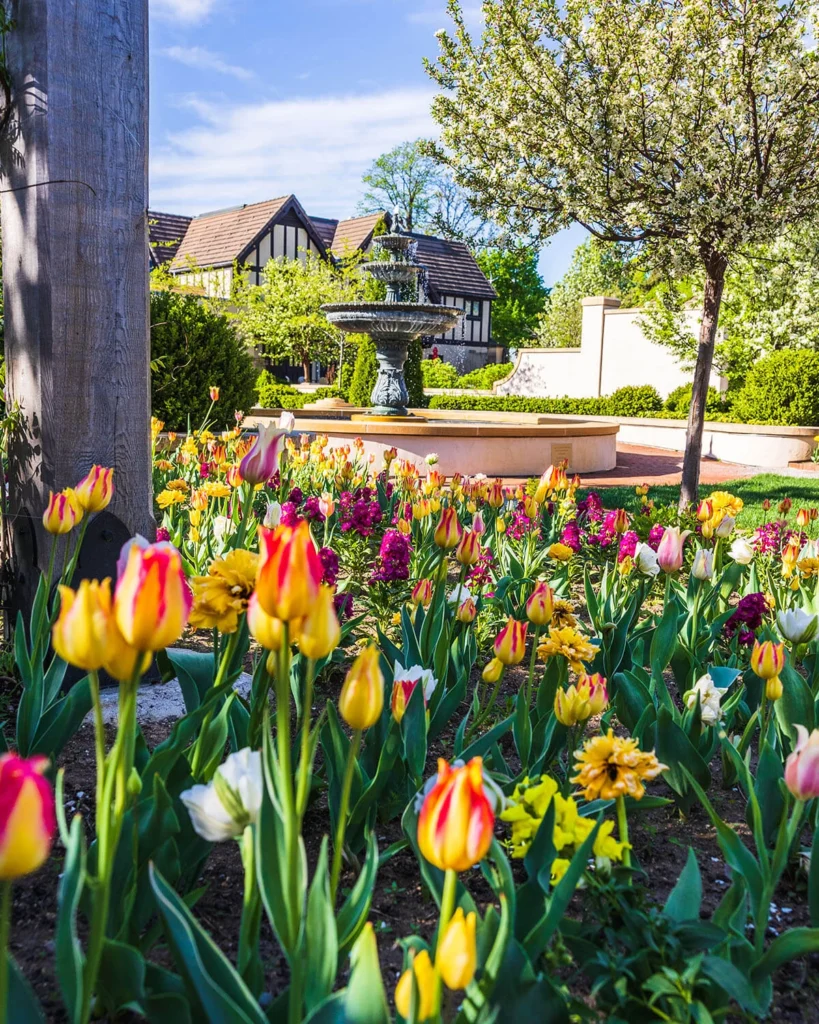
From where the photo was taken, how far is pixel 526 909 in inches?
50.9

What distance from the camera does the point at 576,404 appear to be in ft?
70.5

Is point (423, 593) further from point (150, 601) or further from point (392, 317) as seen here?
point (392, 317)

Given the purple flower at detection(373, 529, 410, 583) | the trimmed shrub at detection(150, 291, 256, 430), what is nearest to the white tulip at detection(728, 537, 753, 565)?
the purple flower at detection(373, 529, 410, 583)

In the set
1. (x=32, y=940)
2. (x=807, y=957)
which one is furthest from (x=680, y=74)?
(x=32, y=940)

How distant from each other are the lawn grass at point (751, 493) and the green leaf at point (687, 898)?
6049 millimetres

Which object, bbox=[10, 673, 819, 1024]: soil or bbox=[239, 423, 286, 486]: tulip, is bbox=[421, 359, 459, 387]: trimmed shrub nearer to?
bbox=[239, 423, 286, 486]: tulip

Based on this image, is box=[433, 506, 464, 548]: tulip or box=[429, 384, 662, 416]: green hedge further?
box=[429, 384, 662, 416]: green hedge

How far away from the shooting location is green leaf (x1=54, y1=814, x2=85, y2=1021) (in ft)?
3.42

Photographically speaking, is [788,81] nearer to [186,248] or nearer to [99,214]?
[99,214]

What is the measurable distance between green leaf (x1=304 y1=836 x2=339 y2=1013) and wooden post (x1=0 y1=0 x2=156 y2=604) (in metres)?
2.03

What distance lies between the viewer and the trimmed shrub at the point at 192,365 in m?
8.57

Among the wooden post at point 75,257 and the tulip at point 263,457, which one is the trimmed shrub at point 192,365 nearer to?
the wooden post at point 75,257

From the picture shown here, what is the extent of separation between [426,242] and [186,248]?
1327 centimetres

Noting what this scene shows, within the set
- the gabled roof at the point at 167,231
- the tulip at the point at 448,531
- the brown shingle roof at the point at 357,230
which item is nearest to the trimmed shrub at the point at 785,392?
the tulip at the point at 448,531
